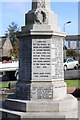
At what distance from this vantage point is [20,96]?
7281 millimetres

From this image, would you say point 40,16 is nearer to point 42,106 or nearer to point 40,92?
point 40,92

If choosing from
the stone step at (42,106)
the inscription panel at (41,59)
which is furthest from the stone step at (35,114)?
the inscription panel at (41,59)

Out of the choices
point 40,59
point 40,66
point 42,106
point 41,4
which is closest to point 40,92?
point 42,106

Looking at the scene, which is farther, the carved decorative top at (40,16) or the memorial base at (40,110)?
the carved decorative top at (40,16)

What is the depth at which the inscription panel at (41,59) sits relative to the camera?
283 inches

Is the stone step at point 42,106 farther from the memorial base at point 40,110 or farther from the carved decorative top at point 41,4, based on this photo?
the carved decorative top at point 41,4

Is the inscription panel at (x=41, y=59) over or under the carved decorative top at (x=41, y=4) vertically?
under

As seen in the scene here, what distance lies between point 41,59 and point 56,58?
50cm

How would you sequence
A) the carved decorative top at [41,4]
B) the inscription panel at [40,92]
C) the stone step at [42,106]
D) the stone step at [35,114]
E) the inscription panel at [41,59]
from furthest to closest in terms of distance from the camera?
the carved decorative top at [41,4] < the inscription panel at [41,59] < the inscription panel at [40,92] < the stone step at [42,106] < the stone step at [35,114]

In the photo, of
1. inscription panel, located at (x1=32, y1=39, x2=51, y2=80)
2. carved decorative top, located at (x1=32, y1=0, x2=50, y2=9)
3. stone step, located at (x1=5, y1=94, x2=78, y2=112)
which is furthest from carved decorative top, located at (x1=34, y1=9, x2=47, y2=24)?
stone step, located at (x1=5, y1=94, x2=78, y2=112)

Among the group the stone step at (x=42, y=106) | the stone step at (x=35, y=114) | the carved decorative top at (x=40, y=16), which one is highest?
the carved decorative top at (x=40, y=16)

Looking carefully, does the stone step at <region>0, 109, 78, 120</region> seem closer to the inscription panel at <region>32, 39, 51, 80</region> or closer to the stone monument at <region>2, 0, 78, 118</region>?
the stone monument at <region>2, 0, 78, 118</region>

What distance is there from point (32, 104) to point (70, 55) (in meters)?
63.0

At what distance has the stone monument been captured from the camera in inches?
271
